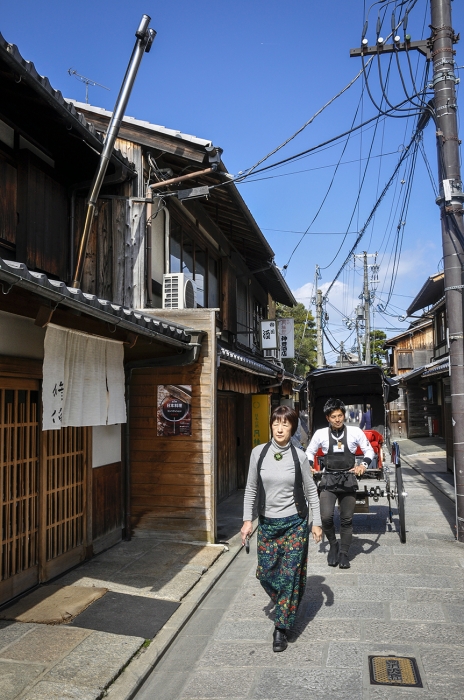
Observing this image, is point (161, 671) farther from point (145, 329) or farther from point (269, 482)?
point (145, 329)

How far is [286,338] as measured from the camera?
73.4 feet

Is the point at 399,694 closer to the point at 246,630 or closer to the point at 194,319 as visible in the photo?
the point at 246,630

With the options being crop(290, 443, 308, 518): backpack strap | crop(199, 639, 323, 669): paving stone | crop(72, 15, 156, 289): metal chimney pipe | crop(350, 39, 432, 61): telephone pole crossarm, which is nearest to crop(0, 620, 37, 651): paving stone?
crop(199, 639, 323, 669): paving stone

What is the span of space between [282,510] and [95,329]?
3.26 meters

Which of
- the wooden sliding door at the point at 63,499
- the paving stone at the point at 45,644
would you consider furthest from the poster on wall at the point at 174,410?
the paving stone at the point at 45,644

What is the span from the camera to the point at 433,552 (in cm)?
845

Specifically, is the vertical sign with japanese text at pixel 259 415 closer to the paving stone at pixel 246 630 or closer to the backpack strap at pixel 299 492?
the paving stone at pixel 246 630

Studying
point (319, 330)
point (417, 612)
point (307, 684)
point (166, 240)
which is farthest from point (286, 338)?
point (307, 684)

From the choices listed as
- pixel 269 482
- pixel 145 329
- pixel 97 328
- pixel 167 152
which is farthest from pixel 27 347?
pixel 167 152

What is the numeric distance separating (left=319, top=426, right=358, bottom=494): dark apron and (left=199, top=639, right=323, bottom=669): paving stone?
274cm

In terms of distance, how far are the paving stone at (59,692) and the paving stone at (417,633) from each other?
2555mm

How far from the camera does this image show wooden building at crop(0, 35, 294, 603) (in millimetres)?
6320

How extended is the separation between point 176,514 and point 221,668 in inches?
174

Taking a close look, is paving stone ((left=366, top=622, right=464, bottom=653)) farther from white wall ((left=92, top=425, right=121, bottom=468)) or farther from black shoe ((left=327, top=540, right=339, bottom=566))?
white wall ((left=92, top=425, right=121, bottom=468))
